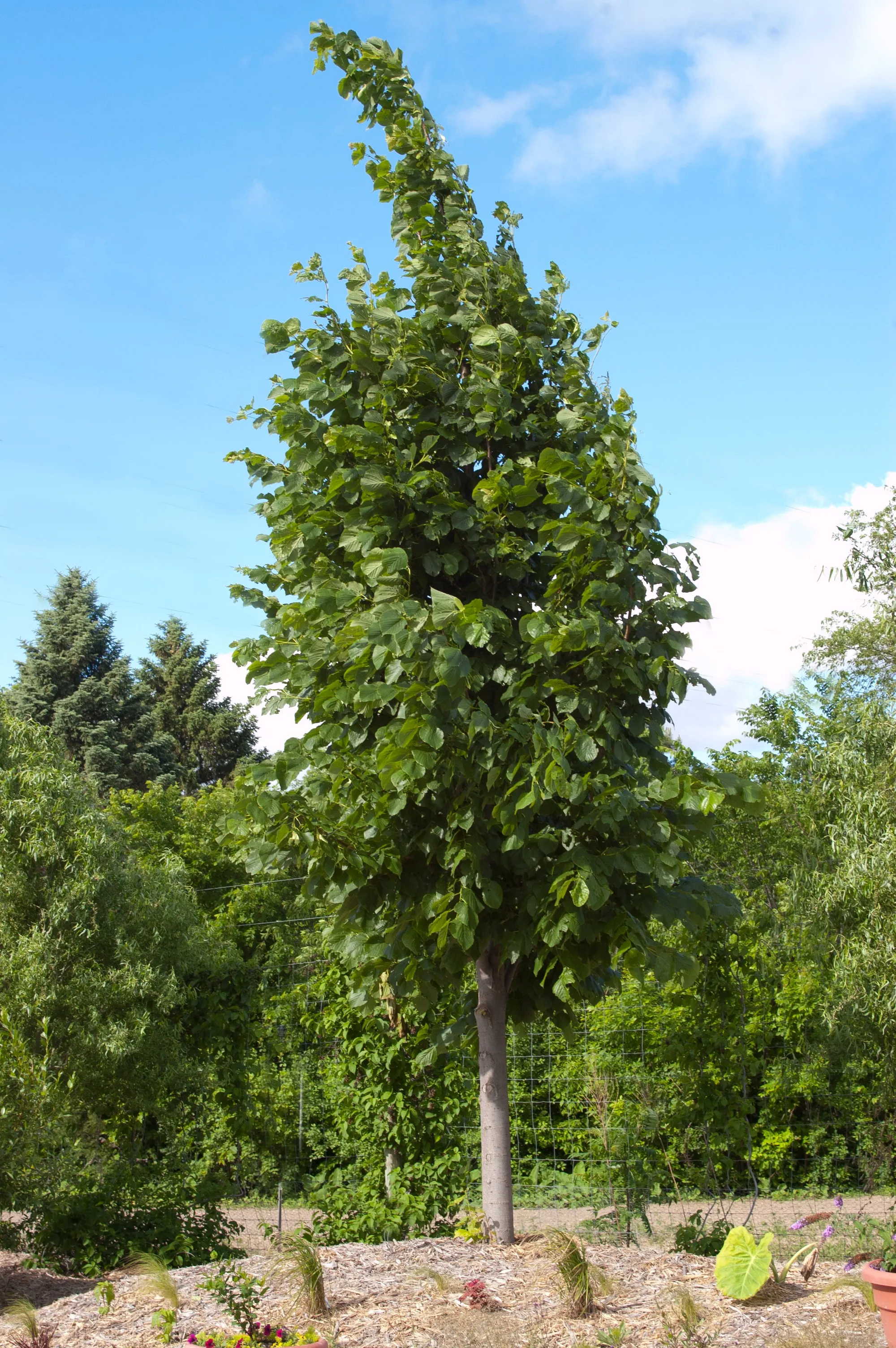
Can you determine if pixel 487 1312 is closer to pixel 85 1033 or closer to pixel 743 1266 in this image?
pixel 743 1266

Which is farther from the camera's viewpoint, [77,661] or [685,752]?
[77,661]

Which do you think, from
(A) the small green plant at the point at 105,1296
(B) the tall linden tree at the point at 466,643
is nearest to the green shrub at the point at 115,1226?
(A) the small green plant at the point at 105,1296

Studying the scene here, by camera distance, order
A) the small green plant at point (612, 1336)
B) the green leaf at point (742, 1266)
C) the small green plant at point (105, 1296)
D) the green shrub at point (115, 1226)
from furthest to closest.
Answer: the green shrub at point (115, 1226)
the small green plant at point (105, 1296)
the green leaf at point (742, 1266)
the small green plant at point (612, 1336)

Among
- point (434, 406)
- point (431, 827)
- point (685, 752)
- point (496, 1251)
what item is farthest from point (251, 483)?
point (496, 1251)

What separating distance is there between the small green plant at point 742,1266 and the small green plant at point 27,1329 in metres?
2.47

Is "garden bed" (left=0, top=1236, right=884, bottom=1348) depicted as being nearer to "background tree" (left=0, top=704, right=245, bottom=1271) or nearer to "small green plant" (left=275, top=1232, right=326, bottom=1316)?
"small green plant" (left=275, top=1232, right=326, bottom=1316)

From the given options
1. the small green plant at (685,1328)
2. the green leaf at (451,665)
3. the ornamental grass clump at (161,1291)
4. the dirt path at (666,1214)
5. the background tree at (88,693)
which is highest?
the background tree at (88,693)

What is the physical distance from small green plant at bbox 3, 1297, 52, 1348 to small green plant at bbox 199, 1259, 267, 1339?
0.61 metres

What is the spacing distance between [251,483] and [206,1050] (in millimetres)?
4614

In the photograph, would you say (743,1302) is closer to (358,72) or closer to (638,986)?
(638,986)

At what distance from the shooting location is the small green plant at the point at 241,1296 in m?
3.50

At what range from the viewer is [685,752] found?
4.31 metres

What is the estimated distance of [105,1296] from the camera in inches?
165

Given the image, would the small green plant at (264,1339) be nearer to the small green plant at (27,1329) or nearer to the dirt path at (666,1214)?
the small green plant at (27,1329)
